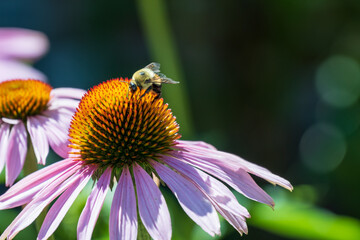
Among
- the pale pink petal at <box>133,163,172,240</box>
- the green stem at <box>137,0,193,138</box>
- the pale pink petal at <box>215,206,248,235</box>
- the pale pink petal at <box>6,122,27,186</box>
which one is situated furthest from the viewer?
the green stem at <box>137,0,193,138</box>

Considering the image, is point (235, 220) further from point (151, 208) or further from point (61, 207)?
point (61, 207)

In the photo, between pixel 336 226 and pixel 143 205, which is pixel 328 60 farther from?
pixel 143 205

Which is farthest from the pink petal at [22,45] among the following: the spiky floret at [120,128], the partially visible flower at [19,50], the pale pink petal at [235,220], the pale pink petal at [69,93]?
the pale pink petal at [235,220]

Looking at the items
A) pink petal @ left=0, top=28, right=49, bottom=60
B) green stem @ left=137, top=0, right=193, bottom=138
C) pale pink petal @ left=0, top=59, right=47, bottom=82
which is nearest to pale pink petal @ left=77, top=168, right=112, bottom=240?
pale pink petal @ left=0, top=59, right=47, bottom=82

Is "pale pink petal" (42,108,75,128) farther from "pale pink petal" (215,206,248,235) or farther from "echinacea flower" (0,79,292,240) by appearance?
"pale pink petal" (215,206,248,235)

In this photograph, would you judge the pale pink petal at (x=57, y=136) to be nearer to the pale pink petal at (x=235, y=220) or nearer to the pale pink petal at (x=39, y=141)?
the pale pink petal at (x=39, y=141)

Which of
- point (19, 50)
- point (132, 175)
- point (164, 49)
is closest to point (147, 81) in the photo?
point (132, 175)
